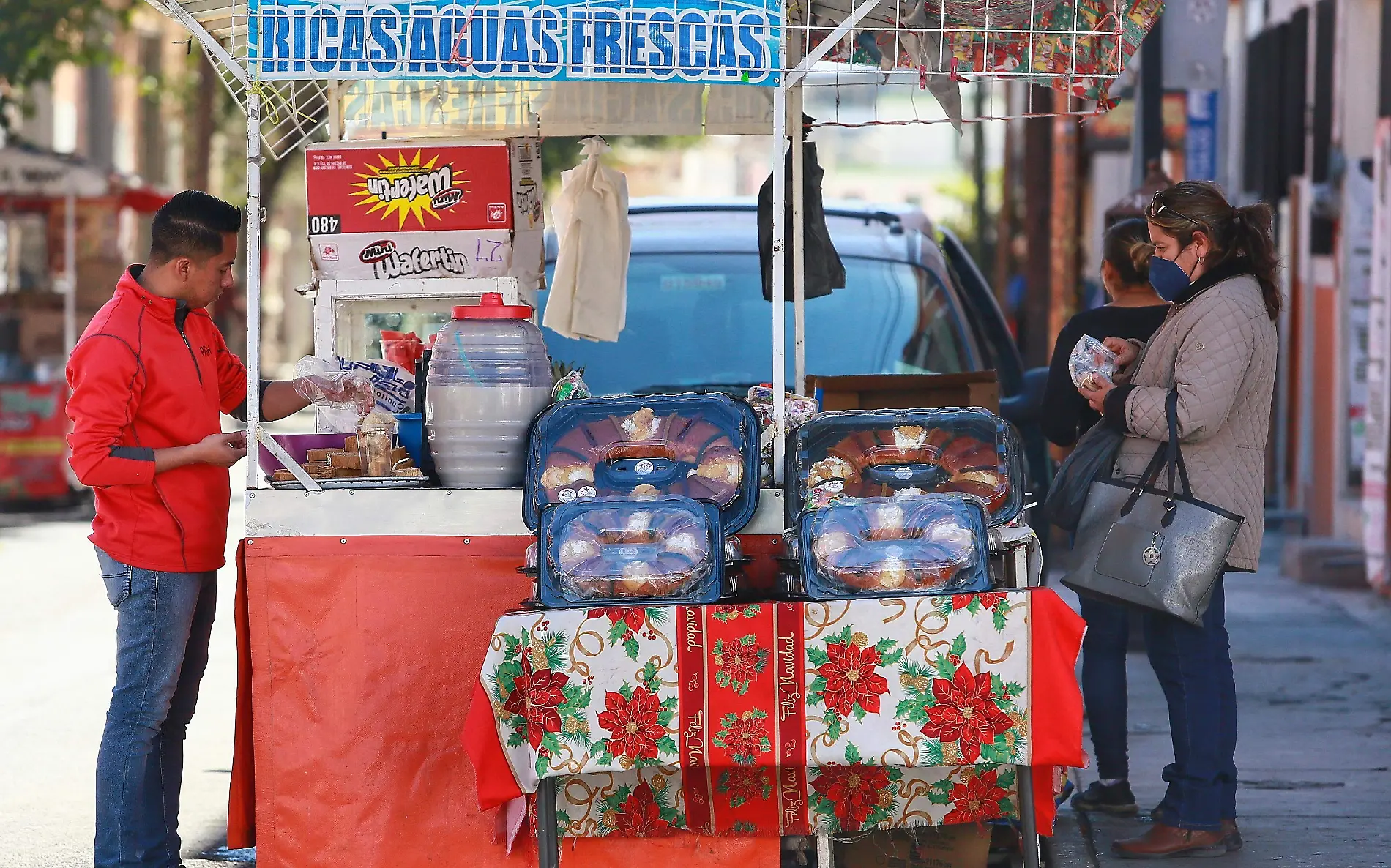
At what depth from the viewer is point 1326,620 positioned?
8.80 metres

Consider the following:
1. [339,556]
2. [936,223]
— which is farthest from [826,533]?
[936,223]

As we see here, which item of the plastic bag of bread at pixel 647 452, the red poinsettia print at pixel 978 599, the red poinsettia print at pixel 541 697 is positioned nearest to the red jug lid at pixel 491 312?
the plastic bag of bread at pixel 647 452

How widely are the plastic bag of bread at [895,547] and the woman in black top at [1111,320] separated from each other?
1275 millimetres

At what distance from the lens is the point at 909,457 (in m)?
4.11

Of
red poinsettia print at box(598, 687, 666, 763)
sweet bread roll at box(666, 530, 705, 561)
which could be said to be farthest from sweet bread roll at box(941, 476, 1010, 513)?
red poinsettia print at box(598, 687, 666, 763)

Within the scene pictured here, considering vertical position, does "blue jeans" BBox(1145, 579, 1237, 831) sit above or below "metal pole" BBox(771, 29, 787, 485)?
below

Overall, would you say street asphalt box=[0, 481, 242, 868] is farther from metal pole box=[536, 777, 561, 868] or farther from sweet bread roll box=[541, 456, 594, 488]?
sweet bread roll box=[541, 456, 594, 488]

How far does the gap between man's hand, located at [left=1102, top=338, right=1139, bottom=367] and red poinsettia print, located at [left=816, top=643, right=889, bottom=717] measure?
1.54 m

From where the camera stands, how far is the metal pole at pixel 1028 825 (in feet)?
12.4

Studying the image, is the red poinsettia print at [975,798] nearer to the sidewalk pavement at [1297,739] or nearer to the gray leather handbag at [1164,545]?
the gray leather handbag at [1164,545]

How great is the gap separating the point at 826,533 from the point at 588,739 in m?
0.67

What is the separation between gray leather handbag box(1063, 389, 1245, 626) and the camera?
4.43 metres

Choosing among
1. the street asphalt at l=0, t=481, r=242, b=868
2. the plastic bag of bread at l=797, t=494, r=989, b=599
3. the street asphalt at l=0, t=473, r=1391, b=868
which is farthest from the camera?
the street asphalt at l=0, t=481, r=242, b=868

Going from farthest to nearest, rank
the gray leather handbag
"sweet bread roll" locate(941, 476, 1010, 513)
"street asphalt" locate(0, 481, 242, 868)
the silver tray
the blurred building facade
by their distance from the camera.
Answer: the blurred building facade, "street asphalt" locate(0, 481, 242, 868), the gray leather handbag, the silver tray, "sweet bread roll" locate(941, 476, 1010, 513)
